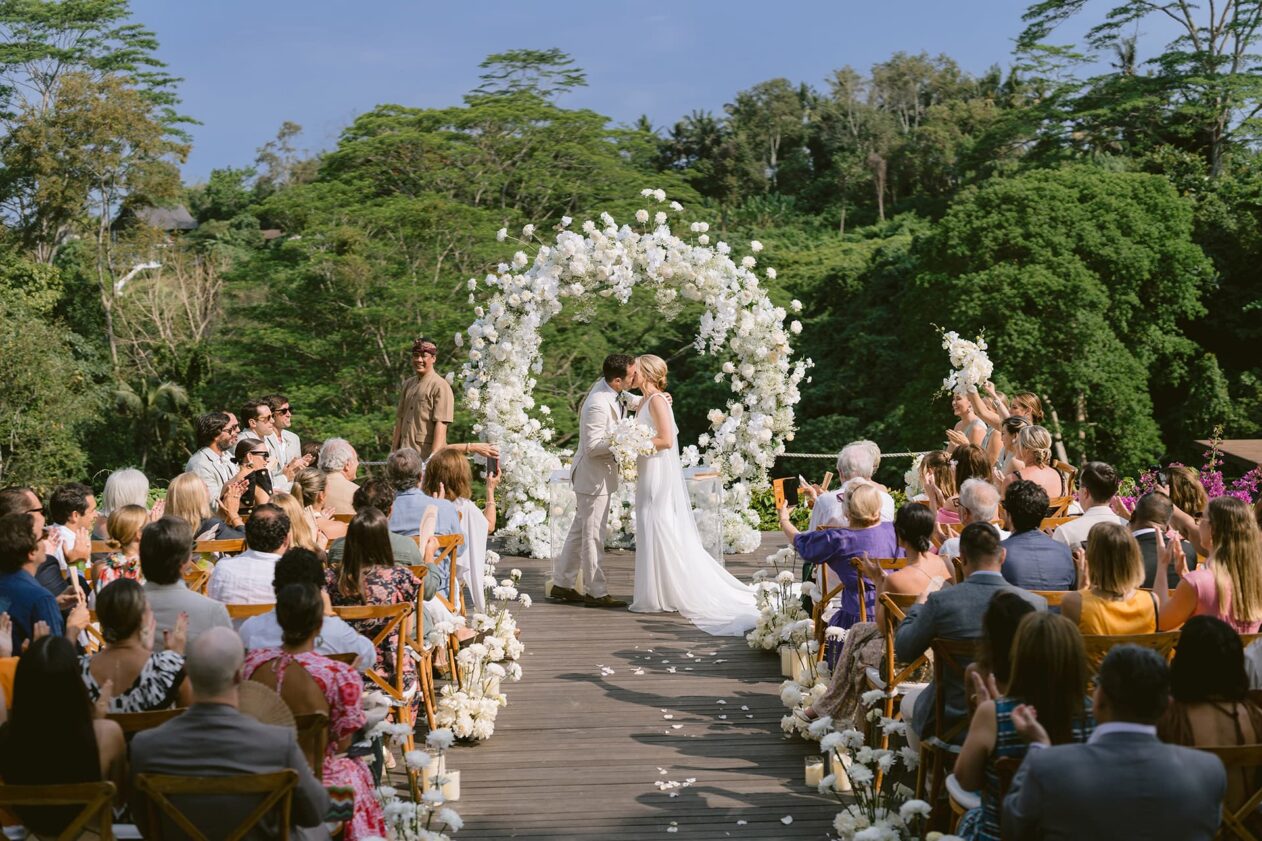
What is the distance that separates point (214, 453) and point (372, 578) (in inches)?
96.9

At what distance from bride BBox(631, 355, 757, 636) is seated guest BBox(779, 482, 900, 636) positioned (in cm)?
252

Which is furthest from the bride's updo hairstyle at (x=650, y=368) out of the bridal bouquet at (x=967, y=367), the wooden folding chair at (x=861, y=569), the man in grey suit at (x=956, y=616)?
the man in grey suit at (x=956, y=616)

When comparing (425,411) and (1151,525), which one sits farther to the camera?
(425,411)

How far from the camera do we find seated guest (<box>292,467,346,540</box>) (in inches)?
239

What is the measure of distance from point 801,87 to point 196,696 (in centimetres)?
6052

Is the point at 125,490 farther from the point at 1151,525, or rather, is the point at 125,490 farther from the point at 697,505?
the point at 697,505

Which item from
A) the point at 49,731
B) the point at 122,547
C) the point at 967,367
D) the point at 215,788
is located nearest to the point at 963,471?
→ the point at 967,367

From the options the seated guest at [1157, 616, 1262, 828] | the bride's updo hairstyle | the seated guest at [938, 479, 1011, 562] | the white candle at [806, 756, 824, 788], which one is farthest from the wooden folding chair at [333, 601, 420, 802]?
the bride's updo hairstyle

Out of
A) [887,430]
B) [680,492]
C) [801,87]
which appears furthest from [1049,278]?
[801,87]

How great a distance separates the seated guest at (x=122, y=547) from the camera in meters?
5.16

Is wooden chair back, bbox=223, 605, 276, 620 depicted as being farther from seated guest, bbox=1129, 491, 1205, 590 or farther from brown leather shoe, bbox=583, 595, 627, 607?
brown leather shoe, bbox=583, 595, 627, 607

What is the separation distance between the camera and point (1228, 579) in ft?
14.1

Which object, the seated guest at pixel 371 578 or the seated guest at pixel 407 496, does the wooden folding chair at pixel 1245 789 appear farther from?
the seated guest at pixel 407 496

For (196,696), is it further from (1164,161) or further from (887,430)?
(1164,161)
